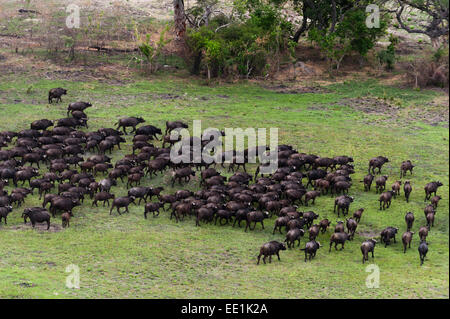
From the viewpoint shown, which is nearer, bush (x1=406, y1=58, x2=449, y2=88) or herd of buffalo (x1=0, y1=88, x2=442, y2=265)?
herd of buffalo (x1=0, y1=88, x2=442, y2=265)

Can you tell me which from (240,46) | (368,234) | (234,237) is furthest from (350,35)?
(234,237)

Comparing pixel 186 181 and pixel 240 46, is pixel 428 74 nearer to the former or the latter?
pixel 240 46

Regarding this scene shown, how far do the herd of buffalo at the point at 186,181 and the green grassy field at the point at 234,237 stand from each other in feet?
1.22

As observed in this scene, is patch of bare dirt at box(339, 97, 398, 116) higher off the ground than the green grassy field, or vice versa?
patch of bare dirt at box(339, 97, 398, 116)

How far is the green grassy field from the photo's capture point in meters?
16.0

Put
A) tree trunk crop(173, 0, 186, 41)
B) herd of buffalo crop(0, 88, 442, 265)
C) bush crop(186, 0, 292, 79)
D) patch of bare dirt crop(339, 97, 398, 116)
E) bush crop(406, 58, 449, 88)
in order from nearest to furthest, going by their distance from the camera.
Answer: herd of buffalo crop(0, 88, 442, 265)
patch of bare dirt crop(339, 97, 398, 116)
bush crop(406, 58, 449, 88)
bush crop(186, 0, 292, 79)
tree trunk crop(173, 0, 186, 41)

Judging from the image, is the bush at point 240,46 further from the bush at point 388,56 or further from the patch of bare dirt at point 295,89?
the bush at point 388,56

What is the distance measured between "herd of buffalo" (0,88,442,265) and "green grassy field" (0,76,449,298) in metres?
0.37

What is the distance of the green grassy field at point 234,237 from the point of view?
1599 cm

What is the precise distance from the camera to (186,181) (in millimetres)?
24344

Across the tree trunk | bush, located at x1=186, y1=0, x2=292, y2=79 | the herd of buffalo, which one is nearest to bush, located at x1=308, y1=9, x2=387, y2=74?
bush, located at x1=186, y1=0, x2=292, y2=79

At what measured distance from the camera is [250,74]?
3900cm

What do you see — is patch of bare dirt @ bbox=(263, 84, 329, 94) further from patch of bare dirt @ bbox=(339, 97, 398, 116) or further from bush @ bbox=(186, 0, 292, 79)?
patch of bare dirt @ bbox=(339, 97, 398, 116)

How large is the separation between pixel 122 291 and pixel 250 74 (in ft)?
81.5
